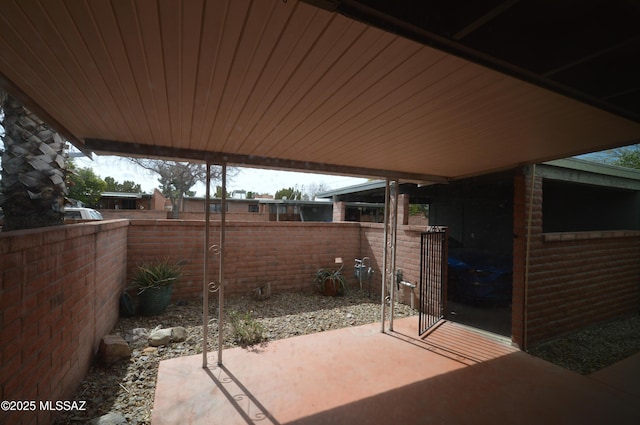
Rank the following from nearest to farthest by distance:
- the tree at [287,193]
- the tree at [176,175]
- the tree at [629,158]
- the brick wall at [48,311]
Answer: the brick wall at [48,311] < the tree at [629,158] < the tree at [176,175] < the tree at [287,193]

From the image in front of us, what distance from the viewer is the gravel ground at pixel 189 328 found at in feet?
7.70

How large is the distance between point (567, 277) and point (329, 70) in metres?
4.83

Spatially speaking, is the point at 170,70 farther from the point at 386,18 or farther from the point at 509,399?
the point at 509,399

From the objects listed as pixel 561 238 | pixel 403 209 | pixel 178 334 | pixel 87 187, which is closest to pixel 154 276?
pixel 178 334

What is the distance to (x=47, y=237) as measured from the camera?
186 centimetres

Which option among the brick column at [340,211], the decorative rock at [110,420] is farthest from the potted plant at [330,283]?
the decorative rock at [110,420]

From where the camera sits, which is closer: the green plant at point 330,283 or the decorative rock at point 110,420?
the decorative rock at point 110,420

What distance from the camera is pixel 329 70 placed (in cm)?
141

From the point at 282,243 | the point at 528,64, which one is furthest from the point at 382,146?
the point at 282,243

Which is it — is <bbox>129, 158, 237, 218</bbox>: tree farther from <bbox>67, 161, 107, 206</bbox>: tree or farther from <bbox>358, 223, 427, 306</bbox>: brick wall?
<bbox>358, 223, 427, 306</bbox>: brick wall

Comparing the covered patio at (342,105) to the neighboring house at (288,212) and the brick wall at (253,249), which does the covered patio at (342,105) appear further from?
the neighboring house at (288,212)

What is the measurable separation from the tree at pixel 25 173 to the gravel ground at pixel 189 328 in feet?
5.30

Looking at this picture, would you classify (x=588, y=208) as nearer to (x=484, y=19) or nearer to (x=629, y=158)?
(x=484, y=19)

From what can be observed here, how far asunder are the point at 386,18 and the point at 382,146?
1796 millimetres
